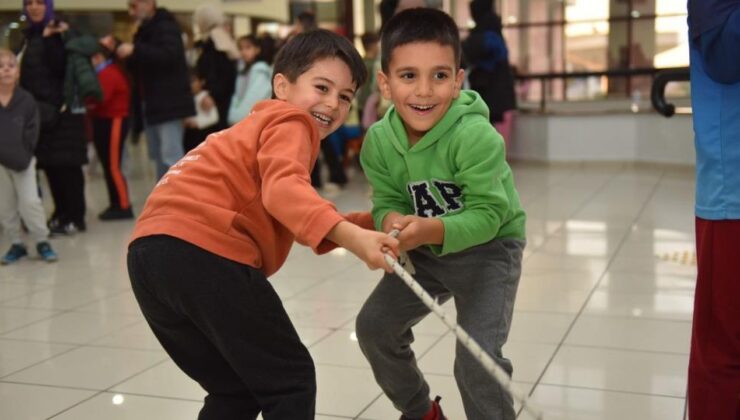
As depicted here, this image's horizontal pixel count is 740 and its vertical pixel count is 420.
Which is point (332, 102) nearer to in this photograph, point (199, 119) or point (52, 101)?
point (52, 101)

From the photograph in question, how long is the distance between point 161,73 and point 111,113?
417mm

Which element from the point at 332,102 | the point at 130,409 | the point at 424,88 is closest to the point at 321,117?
the point at 332,102

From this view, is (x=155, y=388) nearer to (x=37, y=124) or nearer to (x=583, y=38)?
(x=37, y=124)

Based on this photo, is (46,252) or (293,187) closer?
(293,187)

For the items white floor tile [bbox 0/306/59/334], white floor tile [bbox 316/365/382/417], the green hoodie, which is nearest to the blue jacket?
the green hoodie

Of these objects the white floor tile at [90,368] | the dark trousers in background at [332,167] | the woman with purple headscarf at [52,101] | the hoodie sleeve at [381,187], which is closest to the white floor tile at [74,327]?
the white floor tile at [90,368]

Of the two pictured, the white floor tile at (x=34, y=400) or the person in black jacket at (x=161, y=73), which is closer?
the white floor tile at (x=34, y=400)

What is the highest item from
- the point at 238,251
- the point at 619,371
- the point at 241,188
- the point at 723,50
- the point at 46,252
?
the point at 723,50

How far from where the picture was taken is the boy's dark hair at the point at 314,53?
184 centimetres

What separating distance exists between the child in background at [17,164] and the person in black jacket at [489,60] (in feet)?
12.4

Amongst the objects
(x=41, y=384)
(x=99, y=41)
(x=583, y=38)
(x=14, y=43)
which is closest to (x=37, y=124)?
(x=99, y=41)

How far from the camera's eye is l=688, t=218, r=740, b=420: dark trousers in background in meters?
1.77

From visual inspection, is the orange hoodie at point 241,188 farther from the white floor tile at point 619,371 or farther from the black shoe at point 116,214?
the black shoe at point 116,214

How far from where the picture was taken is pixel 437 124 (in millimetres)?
1954
